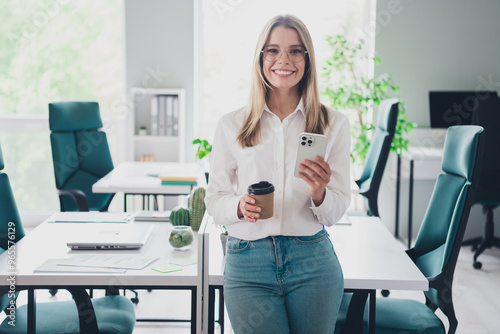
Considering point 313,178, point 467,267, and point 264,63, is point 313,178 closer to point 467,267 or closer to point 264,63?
point 264,63

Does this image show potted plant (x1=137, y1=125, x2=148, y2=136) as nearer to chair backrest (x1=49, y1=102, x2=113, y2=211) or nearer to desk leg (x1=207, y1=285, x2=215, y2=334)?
chair backrest (x1=49, y1=102, x2=113, y2=211)

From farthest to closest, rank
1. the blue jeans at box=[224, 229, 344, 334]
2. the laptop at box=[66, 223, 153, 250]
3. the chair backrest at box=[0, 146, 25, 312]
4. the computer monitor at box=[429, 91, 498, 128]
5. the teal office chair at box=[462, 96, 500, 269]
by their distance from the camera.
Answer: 1. the computer monitor at box=[429, 91, 498, 128]
2. the teal office chair at box=[462, 96, 500, 269]
3. the chair backrest at box=[0, 146, 25, 312]
4. the laptop at box=[66, 223, 153, 250]
5. the blue jeans at box=[224, 229, 344, 334]

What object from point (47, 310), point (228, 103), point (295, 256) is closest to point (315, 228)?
point (295, 256)

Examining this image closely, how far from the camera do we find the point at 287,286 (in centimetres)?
156

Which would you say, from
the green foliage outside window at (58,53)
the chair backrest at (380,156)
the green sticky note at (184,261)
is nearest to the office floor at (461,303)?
the chair backrest at (380,156)

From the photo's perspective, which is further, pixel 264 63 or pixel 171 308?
pixel 171 308

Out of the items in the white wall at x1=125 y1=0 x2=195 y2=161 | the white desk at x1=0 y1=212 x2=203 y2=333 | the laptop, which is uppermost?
the white wall at x1=125 y1=0 x2=195 y2=161

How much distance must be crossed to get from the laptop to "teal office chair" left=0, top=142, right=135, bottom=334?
21cm

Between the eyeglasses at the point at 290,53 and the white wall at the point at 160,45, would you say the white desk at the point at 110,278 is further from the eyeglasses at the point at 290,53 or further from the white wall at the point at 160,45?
the white wall at the point at 160,45

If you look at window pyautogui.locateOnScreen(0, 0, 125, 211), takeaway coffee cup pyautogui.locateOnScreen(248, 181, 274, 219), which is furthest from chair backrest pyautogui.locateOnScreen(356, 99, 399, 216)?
window pyautogui.locateOnScreen(0, 0, 125, 211)

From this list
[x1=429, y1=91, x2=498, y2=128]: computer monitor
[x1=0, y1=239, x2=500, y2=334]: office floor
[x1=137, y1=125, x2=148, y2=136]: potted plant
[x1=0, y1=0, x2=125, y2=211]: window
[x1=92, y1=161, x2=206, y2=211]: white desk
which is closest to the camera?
[x1=0, y1=239, x2=500, y2=334]: office floor

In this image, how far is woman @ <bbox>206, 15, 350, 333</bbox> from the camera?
156 centimetres

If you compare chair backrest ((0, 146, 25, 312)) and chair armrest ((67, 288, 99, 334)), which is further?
chair backrest ((0, 146, 25, 312))

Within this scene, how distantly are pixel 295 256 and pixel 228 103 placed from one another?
3.85 m
